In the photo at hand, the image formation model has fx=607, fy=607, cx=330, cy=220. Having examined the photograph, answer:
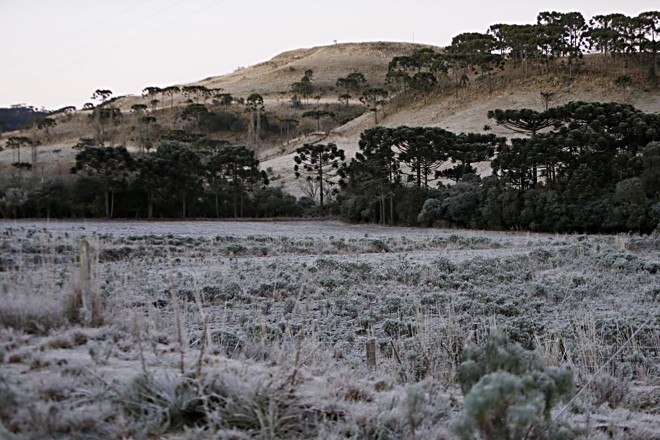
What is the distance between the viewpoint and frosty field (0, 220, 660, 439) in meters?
3.67

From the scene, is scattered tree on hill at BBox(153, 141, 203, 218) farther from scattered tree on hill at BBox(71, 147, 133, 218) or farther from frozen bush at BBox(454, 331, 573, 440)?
frozen bush at BBox(454, 331, 573, 440)

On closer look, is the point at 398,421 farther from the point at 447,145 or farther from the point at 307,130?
the point at 307,130

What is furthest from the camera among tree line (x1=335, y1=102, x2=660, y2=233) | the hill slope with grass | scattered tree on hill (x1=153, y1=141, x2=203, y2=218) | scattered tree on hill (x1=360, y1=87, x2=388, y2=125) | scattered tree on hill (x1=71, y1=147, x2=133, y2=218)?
scattered tree on hill (x1=360, y1=87, x2=388, y2=125)

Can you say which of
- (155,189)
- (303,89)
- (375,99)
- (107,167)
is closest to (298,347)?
(107,167)

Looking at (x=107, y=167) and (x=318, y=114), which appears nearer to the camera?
(x=107, y=167)

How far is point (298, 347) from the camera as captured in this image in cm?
423

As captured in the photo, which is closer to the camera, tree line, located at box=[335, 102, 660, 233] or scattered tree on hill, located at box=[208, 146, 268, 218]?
tree line, located at box=[335, 102, 660, 233]

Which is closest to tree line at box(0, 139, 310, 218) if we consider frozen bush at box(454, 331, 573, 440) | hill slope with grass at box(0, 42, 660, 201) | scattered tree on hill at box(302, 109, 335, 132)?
hill slope with grass at box(0, 42, 660, 201)

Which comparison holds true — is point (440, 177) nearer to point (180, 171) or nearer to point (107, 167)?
point (180, 171)

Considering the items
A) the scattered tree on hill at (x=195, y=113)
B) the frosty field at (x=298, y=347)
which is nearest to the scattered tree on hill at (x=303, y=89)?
the scattered tree on hill at (x=195, y=113)

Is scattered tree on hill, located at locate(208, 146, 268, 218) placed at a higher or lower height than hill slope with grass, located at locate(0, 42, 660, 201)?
lower

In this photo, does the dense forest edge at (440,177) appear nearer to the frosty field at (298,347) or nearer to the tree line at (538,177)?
the tree line at (538,177)

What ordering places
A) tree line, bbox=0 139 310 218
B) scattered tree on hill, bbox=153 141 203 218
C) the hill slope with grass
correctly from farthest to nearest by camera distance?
A: the hill slope with grass, scattered tree on hill, bbox=153 141 203 218, tree line, bbox=0 139 310 218

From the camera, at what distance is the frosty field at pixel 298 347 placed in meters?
3.67
